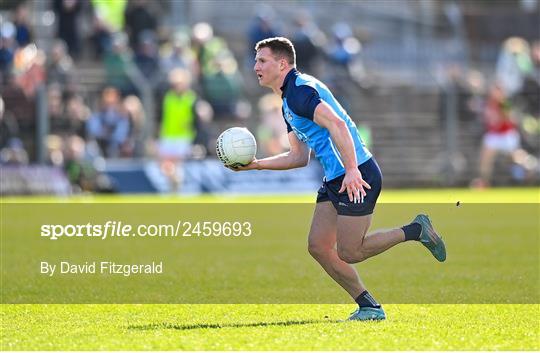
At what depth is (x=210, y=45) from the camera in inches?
1131

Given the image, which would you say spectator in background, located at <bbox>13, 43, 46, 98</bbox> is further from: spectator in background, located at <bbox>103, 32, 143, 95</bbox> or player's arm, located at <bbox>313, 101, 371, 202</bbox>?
player's arm, located at <bbox>313, 101, 371, 202</bbox>

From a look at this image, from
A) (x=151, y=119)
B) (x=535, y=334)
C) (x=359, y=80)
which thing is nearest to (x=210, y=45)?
(x=151, y=119)

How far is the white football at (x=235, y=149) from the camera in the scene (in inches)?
389

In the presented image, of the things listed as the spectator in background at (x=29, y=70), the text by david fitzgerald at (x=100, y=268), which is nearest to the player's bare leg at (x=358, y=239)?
the text by david fitzgerald at (x=100, y=268)

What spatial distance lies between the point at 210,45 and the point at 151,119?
2.35 meters

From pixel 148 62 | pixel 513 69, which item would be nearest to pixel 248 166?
pixel 148 62

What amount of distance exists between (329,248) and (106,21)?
768 inches

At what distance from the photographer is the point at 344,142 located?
9055 millimetres

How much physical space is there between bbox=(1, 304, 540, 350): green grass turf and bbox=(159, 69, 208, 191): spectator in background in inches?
657

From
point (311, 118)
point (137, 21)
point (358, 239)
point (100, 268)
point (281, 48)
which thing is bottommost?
point (100, 268)

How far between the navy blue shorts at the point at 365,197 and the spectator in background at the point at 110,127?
57.1 feet

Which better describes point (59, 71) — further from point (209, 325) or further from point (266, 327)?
point (266, 327)

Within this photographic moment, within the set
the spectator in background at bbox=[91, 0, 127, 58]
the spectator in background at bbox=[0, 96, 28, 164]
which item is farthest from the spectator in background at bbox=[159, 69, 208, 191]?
the spectator in background at bbox=[0, 96, 28, 164]

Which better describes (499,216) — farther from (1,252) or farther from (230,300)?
(230,300)
